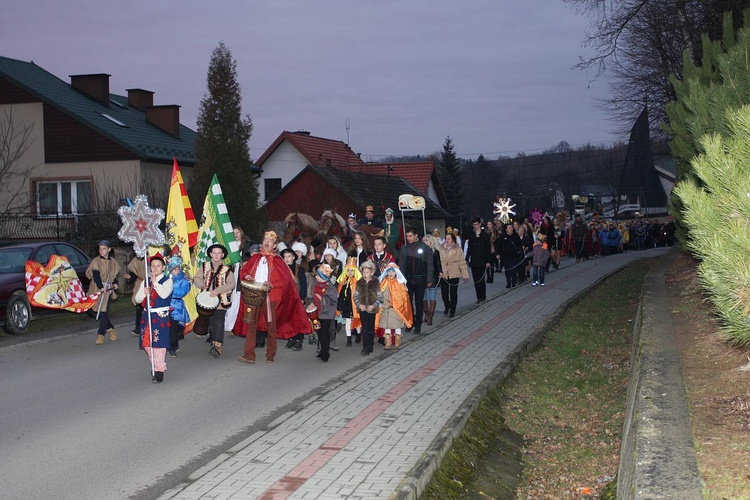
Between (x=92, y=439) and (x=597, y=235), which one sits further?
(x=597, y=235)

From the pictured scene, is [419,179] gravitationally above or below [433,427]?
above

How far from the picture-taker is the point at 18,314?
16.0 meters

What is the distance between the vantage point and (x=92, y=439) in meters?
8.11

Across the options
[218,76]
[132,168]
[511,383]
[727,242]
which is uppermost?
[218,76]

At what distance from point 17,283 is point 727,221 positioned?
13.1 metres

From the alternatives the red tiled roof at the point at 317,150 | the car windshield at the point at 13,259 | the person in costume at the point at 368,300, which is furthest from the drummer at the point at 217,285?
Result: the red tiled roof at the point at 317,150

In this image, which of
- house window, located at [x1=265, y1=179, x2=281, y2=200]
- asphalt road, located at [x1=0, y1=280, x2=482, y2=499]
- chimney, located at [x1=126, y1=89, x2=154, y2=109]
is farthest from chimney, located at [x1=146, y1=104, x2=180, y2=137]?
asphalt road, located at [x1=0, y1=280, x2=482, y2=499]

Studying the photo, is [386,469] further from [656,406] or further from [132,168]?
[132,168]

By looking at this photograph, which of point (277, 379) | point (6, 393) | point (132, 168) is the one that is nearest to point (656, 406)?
point (277, 379)

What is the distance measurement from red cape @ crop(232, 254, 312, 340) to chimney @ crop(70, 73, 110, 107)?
28.5 m

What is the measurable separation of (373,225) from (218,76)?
41.0 feet

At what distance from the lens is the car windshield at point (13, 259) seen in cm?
1650

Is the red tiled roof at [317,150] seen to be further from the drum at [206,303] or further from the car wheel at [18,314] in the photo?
the drum at [206,303]

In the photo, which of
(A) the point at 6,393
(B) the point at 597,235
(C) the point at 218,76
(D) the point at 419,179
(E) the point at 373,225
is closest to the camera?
(A) the point at 6,393
